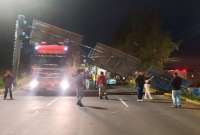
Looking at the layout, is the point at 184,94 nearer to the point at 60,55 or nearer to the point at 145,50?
the point at 60,55

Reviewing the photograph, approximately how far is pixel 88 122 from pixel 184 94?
18003 millimetres

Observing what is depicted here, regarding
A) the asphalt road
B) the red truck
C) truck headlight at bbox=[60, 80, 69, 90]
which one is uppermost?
the red truck

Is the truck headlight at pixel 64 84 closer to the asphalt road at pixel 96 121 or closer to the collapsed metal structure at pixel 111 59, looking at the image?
the collapsed metal structure at pixel 111 59

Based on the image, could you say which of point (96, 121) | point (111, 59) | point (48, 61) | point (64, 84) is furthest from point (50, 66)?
point (96, 121)

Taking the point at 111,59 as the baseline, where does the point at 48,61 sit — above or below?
below

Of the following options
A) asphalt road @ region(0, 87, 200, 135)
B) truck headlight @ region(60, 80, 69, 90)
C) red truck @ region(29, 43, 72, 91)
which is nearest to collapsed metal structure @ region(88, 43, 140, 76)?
truck headlight @ region(60, 80, 69, 90)

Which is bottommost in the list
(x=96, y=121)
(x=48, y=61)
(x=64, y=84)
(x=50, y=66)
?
(x=96, y=121)

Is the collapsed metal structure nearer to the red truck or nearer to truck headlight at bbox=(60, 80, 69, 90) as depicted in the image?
truck headlight at bbox=(60, 80, 69, 90)

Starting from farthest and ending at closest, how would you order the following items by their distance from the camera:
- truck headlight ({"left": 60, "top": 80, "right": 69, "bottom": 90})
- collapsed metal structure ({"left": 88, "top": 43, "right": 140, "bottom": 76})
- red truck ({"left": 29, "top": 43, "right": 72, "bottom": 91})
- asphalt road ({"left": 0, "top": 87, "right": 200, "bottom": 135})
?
1. collapsed metal structure ({"left": 88, "top": 43, "right": 140, "bottom": 76})
2. truck headlight ({"left": 60, "top": 80, "right": 69, "bottom": 90})
3. red truck ({"left": 29, "top": 43, "right": 72, "bottom": 91})
4. asphalt road ({"left": 0, "top": 87, "right": 200, "bottom": 135})

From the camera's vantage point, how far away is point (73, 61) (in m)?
37.5

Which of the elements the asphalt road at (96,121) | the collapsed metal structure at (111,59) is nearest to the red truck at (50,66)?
the collapsed metal structure at (111,59)

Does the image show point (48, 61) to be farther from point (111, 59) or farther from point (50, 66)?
point (111, 59)

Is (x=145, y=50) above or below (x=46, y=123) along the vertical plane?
above

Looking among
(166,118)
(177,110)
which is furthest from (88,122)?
(177,110)
